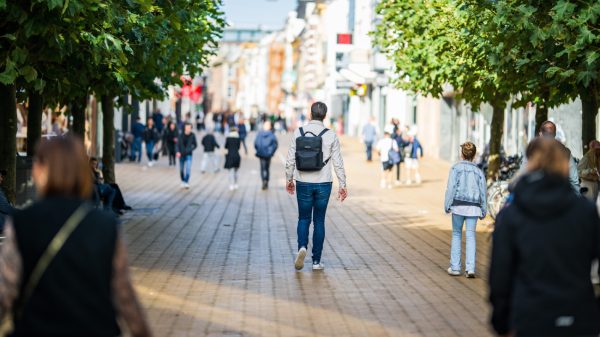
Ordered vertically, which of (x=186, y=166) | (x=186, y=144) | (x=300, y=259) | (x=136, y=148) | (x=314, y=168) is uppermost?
(x=314, y=168)

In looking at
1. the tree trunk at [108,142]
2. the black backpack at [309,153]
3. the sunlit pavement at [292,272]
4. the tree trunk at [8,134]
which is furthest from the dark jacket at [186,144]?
the black backpack at [309,153]

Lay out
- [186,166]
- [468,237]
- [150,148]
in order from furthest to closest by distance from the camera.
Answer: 1. [150,148]
2. [186,166]
3. [468,237]

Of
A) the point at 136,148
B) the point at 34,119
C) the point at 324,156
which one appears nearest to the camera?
the point at 324,156

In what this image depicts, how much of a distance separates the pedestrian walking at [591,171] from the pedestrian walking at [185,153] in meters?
16.7

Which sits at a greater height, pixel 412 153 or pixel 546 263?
pixel 546 263

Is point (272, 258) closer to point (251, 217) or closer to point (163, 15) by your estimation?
point (163, 15)

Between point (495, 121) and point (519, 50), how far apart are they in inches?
360

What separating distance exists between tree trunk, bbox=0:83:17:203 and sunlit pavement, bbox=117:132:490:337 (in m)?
1.78

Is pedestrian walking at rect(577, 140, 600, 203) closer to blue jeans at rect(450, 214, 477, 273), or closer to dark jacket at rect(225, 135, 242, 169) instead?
blue jeans at rect(450, 214, 477, 273)

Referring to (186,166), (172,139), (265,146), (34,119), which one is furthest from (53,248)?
(172,139)

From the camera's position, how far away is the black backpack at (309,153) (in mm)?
13516

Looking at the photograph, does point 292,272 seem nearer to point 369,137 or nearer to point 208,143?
point 208,143

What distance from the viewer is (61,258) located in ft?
16.4

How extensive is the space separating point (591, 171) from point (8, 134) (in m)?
7.20
